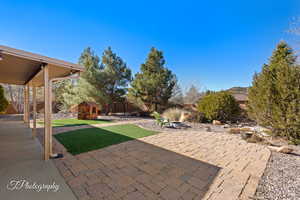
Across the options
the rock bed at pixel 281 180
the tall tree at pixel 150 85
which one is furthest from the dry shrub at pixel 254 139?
the tall tree at pixel 150 85

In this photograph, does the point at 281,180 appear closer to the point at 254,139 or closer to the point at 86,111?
the point at 254,139

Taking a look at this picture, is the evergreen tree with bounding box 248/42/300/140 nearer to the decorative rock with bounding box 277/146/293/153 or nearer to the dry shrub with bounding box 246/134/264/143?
the dry shrub with bounding box 246/134/264/143

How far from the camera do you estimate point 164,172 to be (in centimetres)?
238

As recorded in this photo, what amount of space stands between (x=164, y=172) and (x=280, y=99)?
5022 millimetres

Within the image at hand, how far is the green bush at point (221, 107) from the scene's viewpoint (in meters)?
8.01

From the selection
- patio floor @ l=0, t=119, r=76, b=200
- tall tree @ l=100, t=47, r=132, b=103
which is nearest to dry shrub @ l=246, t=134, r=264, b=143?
patio floor @ l=0, t=119, r=76, b=200

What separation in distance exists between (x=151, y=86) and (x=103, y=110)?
6146 mm

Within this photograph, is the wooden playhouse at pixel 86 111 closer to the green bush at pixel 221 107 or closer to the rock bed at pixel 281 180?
the green bush at pixel 221 107

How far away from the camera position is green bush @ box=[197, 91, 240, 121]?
801cm

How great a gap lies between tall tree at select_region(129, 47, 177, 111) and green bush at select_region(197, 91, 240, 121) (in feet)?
18.5

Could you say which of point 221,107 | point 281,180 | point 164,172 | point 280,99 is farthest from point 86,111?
point 280,99

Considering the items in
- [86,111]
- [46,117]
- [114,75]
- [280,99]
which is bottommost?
[86,111]

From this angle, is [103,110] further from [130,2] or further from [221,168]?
[221,168]

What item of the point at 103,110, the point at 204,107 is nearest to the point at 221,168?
the point at 204,107
